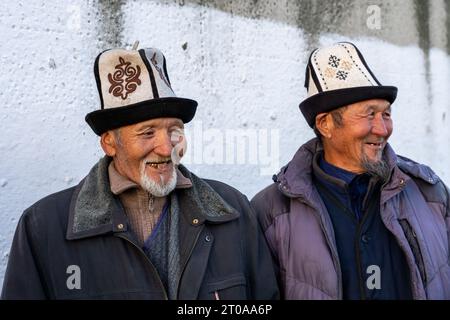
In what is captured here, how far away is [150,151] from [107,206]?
0.28 meters

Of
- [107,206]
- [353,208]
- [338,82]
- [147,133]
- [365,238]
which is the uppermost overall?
[338,82]

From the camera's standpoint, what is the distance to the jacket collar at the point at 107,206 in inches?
106

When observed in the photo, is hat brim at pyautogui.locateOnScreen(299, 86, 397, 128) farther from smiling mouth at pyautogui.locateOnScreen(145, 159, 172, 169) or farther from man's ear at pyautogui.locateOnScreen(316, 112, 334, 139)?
smiling mouth at pyautogui.locateOnScreen(145, 159, 172, 169)

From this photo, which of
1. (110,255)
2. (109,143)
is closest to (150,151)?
(109,143)

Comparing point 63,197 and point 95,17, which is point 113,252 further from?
point 95,17

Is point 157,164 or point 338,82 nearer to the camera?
point 157,164

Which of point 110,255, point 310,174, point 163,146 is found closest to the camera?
point 110,255

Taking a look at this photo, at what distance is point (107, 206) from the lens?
277cm

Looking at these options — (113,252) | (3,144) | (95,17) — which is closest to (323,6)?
(95,17)

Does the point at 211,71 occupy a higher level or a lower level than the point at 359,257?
higher

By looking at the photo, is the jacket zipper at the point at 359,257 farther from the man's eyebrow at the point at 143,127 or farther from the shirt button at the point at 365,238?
the man's eyebrow at the point at 143,127

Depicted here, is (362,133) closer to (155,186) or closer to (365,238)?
(365,238)

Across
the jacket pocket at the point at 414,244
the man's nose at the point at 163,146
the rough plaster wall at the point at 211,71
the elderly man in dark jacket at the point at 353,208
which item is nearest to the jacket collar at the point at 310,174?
the elderly man in dark jacket at the point at 353,208

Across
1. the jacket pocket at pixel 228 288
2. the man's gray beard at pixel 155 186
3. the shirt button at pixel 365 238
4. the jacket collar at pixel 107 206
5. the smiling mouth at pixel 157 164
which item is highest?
the smiling mouth at pixel 157 164
